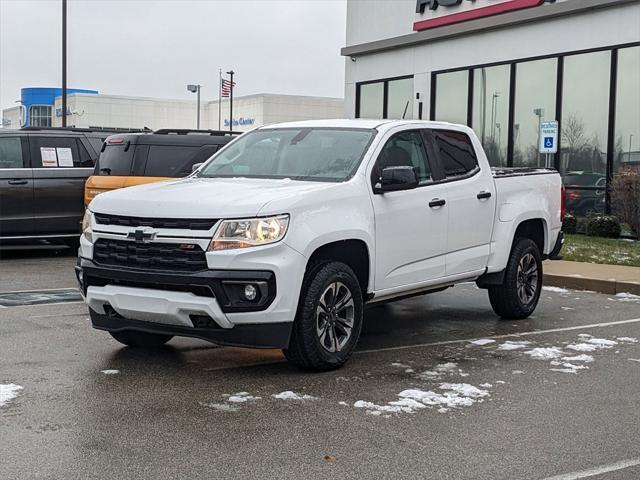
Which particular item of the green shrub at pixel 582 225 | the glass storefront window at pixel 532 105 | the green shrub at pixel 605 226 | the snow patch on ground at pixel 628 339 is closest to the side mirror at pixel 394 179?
the snow patch on ground at pixel 628 339

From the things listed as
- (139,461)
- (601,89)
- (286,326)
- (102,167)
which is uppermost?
(601,89)

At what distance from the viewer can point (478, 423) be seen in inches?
217

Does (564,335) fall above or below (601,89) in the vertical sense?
below

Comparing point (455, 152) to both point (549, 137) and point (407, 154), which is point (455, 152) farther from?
point (549, 137)

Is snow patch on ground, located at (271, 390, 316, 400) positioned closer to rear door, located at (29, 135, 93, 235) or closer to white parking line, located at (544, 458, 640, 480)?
white parking line, located at (544, 458, 640, 480)

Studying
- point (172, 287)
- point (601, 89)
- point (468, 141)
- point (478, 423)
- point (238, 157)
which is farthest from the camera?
point (601, 89)

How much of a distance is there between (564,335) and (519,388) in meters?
2.28

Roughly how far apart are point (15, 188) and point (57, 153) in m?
0.97

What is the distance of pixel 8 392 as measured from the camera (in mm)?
6004

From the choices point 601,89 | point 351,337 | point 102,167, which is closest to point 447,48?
point 601,89

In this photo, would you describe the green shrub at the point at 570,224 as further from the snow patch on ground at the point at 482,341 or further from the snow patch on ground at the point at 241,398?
the snow patch on ground at the point at 241,398

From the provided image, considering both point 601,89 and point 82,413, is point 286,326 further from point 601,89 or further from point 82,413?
point 601,89

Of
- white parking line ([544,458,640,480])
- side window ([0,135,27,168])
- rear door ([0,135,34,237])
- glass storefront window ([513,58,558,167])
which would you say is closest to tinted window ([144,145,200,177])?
rear door ([0,135,34,237])

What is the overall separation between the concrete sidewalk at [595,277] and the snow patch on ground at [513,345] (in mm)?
3973
